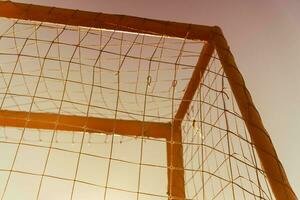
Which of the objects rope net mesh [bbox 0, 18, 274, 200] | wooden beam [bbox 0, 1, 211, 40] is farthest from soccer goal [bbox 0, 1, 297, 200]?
wooden beam [bbox 0, 1, 211, 40]

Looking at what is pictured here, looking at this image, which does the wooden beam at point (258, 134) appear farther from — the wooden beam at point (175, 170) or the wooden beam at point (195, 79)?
the wooden beam at point (175, 170)

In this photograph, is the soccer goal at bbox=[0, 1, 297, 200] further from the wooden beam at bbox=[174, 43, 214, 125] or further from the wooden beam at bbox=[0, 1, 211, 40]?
the wooden beam at bbox=[0, 1, 211, 40]

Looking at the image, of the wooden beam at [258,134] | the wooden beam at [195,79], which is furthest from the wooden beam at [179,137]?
the wooden beam at [258,134]

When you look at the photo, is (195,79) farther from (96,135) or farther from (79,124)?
(96,135)

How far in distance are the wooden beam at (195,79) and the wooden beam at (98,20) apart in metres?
0.05

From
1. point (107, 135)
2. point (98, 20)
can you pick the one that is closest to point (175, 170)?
point (107, 135)

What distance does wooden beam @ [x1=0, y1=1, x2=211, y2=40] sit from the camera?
806 mm

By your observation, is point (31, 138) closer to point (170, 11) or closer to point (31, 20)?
point (31, 20)

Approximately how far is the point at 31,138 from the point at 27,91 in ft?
0.59

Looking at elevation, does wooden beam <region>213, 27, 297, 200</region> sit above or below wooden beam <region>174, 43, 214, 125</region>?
below

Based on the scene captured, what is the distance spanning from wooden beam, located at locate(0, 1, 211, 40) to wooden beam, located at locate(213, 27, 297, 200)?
83 millimetres

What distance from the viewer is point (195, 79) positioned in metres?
1.01

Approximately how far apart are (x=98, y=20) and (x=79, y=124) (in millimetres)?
376

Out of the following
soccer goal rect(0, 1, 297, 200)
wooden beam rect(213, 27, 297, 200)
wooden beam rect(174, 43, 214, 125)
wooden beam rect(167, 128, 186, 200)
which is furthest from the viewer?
soccer goal rect(0, 1, 297, 200)
